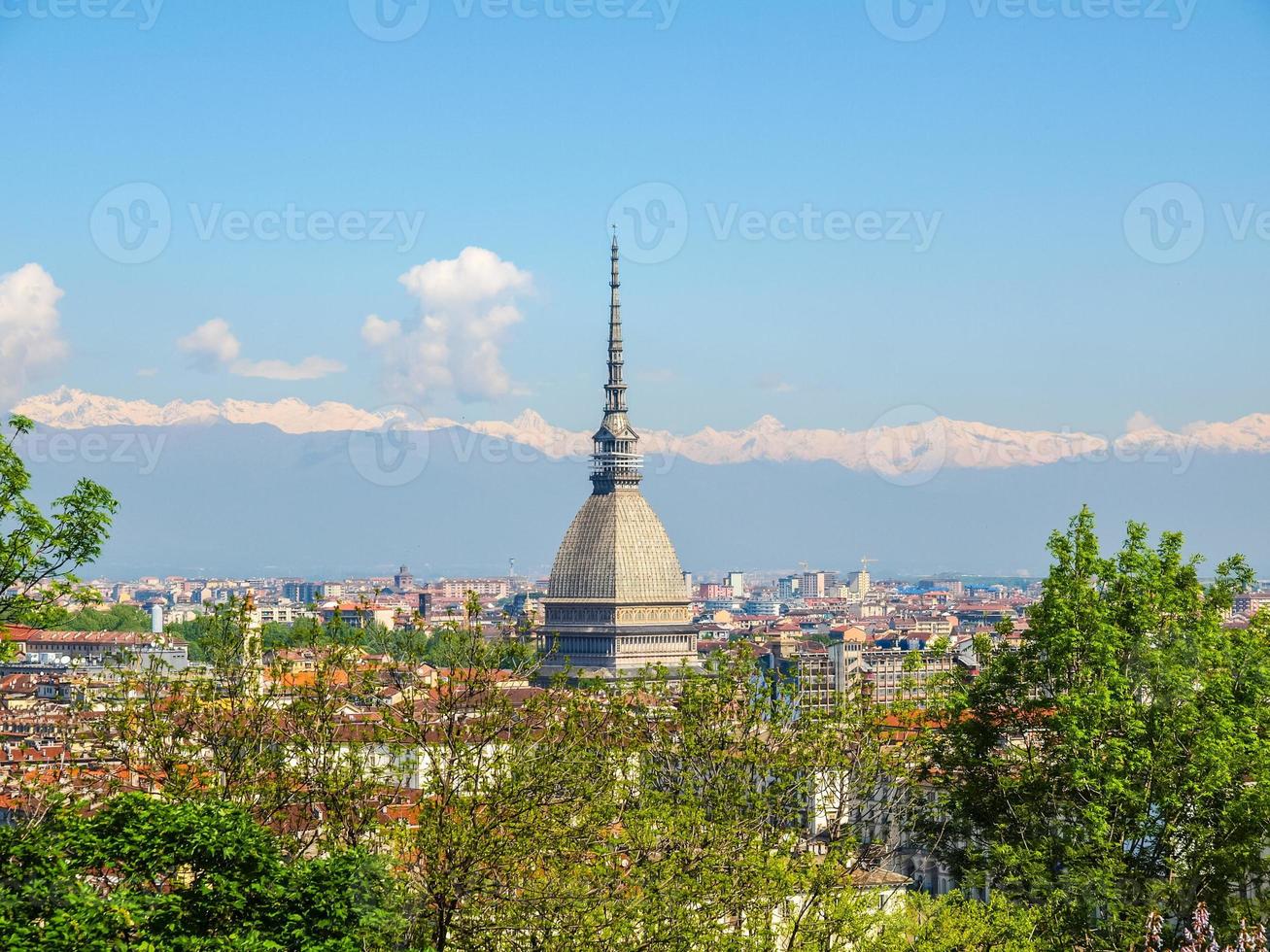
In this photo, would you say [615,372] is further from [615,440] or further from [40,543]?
[40,543]

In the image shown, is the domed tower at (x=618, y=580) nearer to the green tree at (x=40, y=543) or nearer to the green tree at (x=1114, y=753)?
the green tree at (x=1114, y=753)

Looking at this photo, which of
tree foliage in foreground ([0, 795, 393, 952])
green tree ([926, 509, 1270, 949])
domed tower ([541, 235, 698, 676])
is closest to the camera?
tree foliage in foreground ([0, 795, 393, 952])

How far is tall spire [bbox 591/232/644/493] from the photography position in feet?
460

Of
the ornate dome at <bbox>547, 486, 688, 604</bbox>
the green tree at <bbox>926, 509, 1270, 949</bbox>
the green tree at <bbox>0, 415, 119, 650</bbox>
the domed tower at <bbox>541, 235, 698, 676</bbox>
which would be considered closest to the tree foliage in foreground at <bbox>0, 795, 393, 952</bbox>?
the green tree at <bbox>0, 415, 119, 650</bbox>

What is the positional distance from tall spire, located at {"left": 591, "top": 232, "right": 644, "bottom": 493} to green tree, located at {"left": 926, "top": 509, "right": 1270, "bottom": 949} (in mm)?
106797

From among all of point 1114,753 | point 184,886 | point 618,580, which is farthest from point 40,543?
point 618,580

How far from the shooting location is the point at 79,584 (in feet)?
77.8

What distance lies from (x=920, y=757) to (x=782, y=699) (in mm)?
2762

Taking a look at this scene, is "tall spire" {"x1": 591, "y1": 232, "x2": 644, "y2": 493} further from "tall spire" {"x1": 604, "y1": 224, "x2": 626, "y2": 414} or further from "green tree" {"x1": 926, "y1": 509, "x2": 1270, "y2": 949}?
"green tree" {"x1": 926, "y1": 509, "x2": 1270, "y2": 949}

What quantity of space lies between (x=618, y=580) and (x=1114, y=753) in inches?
4112

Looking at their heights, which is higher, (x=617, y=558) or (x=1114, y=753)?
(x=617, y=558)

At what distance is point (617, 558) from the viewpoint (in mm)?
134625

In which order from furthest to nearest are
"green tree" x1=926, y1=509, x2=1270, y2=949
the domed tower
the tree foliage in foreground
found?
the domed tower < "green tree" x1=926, y1=509, x2=1270, y2=949 < the tree foliage in foreground

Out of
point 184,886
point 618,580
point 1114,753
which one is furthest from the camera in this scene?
point 618,580
